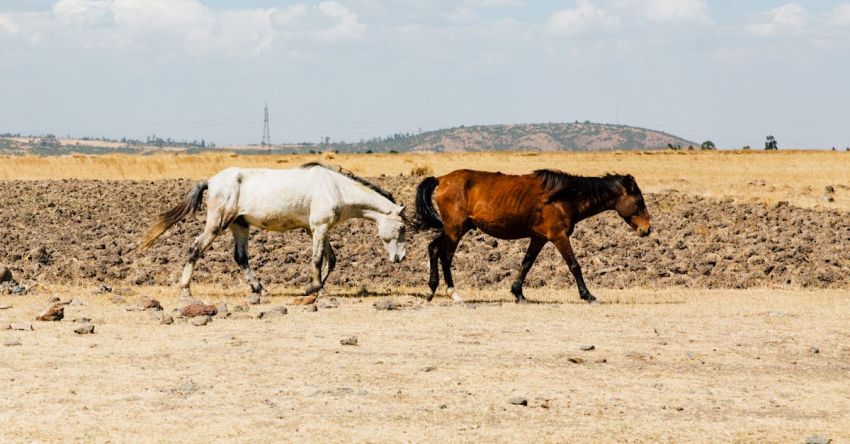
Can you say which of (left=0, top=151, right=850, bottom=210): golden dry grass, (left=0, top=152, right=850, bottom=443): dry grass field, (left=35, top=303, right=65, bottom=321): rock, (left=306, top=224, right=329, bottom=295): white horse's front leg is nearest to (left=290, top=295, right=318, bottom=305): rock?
(left=0, top=152, right=850, bottom=443): dry grass field

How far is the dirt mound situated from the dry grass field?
0.79 ft

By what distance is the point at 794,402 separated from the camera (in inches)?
398

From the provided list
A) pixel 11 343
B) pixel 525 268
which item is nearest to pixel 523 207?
pixel 525 268

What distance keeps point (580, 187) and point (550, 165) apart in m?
31.6

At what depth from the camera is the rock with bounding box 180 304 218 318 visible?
14.6 meters

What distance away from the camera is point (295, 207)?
17.2 meters

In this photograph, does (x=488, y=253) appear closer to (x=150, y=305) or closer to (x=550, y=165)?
(x=150, y=305)

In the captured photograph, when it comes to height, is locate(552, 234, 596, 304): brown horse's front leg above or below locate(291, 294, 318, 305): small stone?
above

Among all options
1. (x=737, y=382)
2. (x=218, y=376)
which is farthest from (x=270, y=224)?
(x=737, y=382)

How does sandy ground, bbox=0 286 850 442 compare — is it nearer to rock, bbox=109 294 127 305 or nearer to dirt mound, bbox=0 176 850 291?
rock, bbox=109 294 127 305

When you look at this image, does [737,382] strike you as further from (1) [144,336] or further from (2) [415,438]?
(1) [144,336]

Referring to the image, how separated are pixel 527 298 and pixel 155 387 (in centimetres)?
857

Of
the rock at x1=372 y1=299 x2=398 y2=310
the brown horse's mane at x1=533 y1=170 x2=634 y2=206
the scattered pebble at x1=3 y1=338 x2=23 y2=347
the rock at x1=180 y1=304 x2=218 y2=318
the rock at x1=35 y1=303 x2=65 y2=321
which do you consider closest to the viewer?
the scattered pebble at x1=3 y1=338 x2=23 y2=347

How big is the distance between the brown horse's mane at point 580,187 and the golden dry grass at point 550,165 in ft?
65.7
